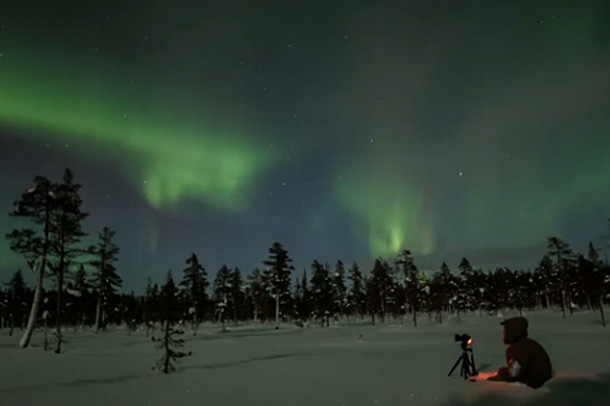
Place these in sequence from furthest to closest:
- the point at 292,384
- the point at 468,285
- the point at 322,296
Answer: the point at 468,285, the point at 322,296, the point at 292,384

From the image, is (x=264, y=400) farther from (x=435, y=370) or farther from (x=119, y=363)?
(x=119, y=363)

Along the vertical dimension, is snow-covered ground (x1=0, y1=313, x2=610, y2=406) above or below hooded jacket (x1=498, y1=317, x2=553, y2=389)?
below

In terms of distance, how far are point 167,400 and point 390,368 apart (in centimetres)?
826

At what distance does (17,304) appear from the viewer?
269ft

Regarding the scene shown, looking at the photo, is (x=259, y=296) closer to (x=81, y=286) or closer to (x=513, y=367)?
(x=81, y=286)

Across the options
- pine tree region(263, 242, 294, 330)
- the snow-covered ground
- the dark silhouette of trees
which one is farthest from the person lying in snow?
the dark silhouette of trees

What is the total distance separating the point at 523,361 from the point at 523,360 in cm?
3

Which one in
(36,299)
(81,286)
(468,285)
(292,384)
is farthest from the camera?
(468,285)

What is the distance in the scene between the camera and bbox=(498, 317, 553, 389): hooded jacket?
32.7 feet

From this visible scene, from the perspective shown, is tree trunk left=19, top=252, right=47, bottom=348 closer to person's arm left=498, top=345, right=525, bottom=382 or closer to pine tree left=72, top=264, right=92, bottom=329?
pine tree left=72, top=264, right=92, bottom=329

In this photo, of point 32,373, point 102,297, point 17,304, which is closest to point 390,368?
point 32,373

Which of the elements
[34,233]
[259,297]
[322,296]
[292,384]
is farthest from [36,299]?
[259,297]

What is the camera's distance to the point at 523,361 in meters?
10.2

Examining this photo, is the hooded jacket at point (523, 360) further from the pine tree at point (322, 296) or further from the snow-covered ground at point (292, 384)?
the pine tree at point (322, 296)
